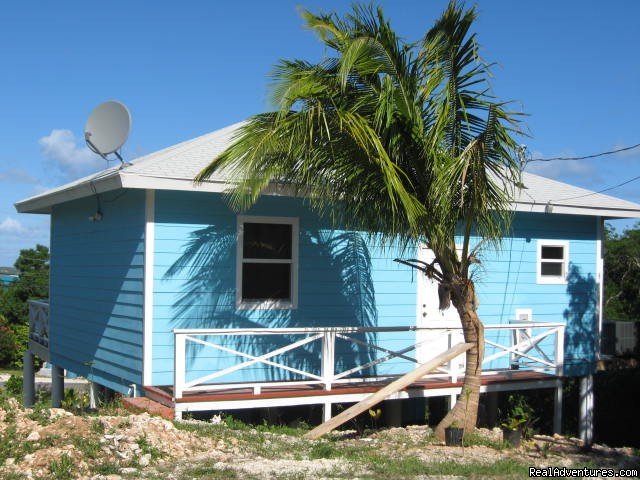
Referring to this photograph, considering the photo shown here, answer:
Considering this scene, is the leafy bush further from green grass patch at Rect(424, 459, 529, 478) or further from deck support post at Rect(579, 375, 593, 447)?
green grass patch at Rect(424, 459, 529, 478)

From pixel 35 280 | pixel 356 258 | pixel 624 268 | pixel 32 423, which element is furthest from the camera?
pixel 35 280

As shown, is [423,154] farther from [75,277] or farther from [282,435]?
[75,277]

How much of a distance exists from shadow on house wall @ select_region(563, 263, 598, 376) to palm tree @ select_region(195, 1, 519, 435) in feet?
16.9

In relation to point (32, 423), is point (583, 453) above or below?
below

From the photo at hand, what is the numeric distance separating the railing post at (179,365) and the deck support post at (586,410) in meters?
7.06

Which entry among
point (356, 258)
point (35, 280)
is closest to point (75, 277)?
point (356, 258)

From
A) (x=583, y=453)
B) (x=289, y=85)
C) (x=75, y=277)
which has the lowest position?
(x=583, y=453)

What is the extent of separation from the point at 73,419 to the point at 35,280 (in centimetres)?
3066

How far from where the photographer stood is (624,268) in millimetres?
A: 25578

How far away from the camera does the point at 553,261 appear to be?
13.6 m

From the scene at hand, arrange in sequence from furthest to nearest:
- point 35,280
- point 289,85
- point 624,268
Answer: point 35,280
point 624,268
point 289,85

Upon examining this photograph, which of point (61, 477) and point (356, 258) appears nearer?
point (61, 477)

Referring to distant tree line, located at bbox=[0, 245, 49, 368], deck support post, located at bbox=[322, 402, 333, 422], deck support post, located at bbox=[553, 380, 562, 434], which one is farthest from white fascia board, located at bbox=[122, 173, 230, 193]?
distant tree line, located at bbox=[0, 245, 49, 368]

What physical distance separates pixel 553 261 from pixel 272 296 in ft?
17.6
